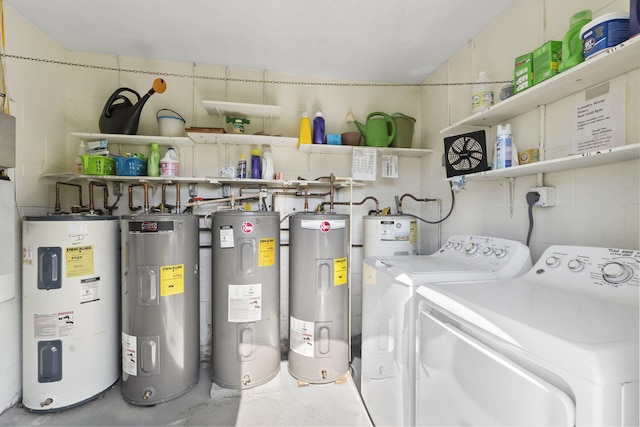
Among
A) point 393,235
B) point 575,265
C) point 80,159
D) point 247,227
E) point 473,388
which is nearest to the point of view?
point 473,388

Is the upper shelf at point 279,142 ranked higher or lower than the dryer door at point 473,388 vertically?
higher

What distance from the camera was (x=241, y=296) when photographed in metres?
1.76

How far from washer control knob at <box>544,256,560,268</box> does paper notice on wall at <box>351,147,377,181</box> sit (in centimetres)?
125

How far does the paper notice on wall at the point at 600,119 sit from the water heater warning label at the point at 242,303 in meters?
1.86

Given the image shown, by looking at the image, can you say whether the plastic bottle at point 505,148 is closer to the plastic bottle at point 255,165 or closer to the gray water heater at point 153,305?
the plastic bottle at point 255,165

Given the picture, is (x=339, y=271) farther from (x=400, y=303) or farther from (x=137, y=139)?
(x=137, y=139)

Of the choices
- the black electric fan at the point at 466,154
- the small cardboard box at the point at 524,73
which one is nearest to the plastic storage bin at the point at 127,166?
the black electric fan at the point at 466,154

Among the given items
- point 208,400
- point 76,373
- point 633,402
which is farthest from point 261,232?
point 633,402

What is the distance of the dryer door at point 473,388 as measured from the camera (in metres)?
0.59

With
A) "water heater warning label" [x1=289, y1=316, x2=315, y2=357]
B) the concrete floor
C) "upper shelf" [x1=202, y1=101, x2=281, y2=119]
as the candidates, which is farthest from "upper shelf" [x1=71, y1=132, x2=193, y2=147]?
the concrete floor

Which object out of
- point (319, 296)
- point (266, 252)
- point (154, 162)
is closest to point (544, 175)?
point (319, 296)

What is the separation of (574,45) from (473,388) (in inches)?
50.6

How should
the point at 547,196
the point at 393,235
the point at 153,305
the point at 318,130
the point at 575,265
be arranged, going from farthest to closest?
the point at 318,130 → the point at 393,235 → the point at 153,305 → the point at 547,196 → the point at 575,265

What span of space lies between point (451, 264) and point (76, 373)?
226 centimetres
